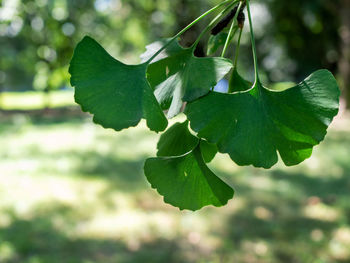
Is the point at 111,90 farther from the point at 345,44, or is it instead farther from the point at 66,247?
the point at 345,44

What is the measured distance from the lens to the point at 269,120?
406mm

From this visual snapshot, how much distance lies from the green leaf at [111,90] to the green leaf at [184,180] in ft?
0.21

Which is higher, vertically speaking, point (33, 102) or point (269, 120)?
point (269, 120)

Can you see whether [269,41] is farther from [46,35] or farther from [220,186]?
[220,186]

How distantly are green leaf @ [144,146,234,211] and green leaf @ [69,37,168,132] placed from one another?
2.5 inches

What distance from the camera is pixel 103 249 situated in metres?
2.76

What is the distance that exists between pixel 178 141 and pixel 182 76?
95mm

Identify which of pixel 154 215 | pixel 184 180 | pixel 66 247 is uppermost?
pixel 184 180

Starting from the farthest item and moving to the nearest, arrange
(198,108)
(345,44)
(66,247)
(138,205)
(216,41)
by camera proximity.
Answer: (345,44) → (138,205) → (66,247) → (216,41) → (198,108)

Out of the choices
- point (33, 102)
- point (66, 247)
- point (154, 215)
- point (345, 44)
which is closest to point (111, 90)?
point (66, 247)

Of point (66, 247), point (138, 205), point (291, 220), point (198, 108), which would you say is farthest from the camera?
point (138, 205)

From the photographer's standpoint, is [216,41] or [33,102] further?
[33,102]

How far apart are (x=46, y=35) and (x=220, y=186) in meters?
10.8

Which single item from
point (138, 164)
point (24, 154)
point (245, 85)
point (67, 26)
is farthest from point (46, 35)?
point (245, 85)
